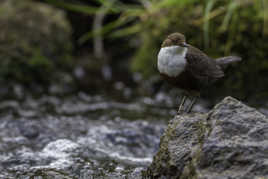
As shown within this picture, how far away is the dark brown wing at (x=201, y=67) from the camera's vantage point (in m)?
3.57

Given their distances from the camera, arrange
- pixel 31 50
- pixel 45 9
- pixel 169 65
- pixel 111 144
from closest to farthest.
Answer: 1. pixel 169 65
2. pixel 111 144
3. pixel 31 50
4. pixel 45 9

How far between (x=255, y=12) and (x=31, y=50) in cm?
400

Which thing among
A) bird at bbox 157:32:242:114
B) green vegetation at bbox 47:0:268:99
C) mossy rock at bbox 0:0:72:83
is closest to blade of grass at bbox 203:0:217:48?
green vegetation at bbox 47:0:268:99

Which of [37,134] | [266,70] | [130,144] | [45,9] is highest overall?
[45,9]

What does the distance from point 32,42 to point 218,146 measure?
5472 millimetres

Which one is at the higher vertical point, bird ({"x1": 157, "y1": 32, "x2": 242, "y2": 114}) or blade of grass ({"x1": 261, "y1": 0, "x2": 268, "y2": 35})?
blade of grass ({"x1": 261, "y1": 0, "x2": 268, "y2": 35})

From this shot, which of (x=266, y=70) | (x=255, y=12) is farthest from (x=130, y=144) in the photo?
(x=255, y=12)

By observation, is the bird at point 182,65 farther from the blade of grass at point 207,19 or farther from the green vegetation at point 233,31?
the green vegetation at point 233,31

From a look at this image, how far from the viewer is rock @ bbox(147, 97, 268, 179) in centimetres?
228

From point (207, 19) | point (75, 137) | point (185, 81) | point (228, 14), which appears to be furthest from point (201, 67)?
point (228, 14)

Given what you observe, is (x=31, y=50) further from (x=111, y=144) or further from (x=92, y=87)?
(x=111, y=144)

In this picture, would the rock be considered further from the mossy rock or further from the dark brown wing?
the mossy rock

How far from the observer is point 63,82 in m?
7.14

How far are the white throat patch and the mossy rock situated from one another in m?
3.84
